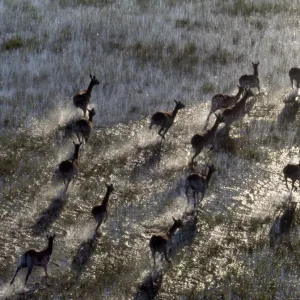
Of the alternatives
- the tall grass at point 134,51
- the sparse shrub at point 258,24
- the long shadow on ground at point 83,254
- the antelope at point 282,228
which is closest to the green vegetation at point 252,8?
the tall grass at point 134,51

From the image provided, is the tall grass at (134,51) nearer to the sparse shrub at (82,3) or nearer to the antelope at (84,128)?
the sparse shrub at (82,3)

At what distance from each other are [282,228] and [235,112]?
15.2 feet

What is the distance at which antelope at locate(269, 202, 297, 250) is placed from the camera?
12.9 metres

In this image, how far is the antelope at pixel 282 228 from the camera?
1289cm

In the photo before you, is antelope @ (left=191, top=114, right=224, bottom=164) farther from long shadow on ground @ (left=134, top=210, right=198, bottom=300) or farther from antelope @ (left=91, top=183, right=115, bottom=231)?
antelope @ (left=91, top=183, right=115, bottom=231)

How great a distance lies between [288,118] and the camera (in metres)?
17.8

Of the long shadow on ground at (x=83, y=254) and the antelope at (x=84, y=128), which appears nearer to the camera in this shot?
the long shadow on ground at (x=83, y=254)

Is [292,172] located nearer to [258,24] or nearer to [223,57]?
[223,57]

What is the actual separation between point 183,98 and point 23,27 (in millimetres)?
8102

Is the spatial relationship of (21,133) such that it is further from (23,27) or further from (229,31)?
(229,31)

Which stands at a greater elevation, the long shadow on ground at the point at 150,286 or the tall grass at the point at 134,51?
the tall grass at the point at 134,51

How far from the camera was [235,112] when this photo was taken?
17047mm

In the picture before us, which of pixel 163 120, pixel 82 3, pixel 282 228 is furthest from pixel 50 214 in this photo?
pixel 82 3

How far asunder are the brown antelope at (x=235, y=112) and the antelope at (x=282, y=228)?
380cm
